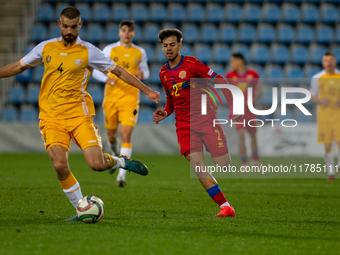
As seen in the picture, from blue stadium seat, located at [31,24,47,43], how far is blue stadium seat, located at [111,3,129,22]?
99.2 inches

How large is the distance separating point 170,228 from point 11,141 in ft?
36.2

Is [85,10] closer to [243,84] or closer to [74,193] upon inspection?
[243,84]

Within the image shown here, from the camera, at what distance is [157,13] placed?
57.2ft

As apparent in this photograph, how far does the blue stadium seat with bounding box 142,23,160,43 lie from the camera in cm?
1700

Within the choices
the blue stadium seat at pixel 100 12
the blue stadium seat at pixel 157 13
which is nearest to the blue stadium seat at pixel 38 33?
the blue stadium seat at pixel 100 12

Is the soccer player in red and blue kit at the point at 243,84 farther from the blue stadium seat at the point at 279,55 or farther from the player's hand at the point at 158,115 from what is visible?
the blue stadium seat at the point at 279,55

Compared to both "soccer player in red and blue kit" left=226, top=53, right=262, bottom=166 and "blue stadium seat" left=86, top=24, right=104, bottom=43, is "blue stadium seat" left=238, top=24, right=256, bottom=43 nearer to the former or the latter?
"blue stadium seat" left=86, top=24, right=104, bottom=43

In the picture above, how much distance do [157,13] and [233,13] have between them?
2791 mm

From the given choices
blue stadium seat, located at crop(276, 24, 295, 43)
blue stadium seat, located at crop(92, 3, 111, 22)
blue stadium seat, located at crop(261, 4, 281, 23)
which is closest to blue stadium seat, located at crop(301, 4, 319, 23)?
blue stadium seat, located at crop(276, 24, 295, 43)

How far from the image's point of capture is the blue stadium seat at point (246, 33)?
665 inches

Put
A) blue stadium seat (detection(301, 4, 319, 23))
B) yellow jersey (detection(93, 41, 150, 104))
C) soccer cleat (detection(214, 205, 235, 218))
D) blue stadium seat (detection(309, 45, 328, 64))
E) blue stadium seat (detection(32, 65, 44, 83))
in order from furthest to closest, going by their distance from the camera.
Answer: blue stadium seat (detection(301, 4, 319, 23)) → blue stadium seat (detection(309, 45, 328, 64)) → blue stadium seat (detection(32, 65, 44, 83)) → yellow jersey (detection(93, 41, 150, 104)) → soccer cleat (detection(214, 205, 235, 218))

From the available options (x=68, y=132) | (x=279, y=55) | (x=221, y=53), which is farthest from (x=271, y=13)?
(x=68, y=132)

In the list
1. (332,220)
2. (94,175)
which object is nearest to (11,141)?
(94,175)

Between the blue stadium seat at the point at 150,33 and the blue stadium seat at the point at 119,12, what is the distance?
89 cm
